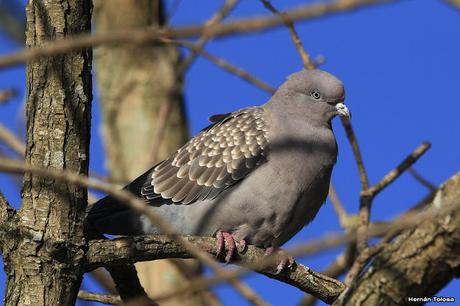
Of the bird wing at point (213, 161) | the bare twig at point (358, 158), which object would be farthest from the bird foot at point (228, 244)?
the bare twig at point (358, 158)

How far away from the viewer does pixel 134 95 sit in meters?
8.71

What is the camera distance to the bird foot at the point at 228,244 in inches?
188

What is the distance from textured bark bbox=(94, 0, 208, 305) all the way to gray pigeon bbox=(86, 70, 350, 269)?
284cm

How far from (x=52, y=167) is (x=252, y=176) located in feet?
5.78

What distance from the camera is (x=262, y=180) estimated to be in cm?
504

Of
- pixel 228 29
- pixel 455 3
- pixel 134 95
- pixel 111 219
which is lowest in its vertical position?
pixel 228 29

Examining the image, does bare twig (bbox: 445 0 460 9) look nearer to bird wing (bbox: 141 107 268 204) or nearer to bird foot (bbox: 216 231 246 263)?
bird foot (bbox: 216 231 246 263)

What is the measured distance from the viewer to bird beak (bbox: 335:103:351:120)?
5.43 m

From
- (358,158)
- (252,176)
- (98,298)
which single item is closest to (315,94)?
(358,158)

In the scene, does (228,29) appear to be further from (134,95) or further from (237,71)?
(134,95)

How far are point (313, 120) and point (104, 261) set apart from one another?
234cm

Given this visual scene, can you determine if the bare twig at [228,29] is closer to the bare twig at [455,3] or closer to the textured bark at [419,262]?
the bare twig at [455,3]

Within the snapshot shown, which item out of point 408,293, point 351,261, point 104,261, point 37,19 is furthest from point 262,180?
point 408,293

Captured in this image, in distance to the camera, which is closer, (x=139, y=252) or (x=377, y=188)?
(x=139, y=252)
